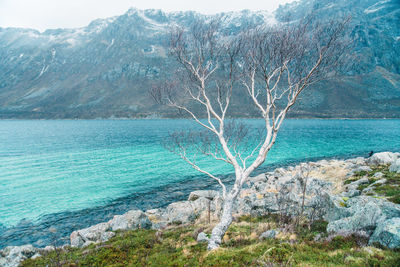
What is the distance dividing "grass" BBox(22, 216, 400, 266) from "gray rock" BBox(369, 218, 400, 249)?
530 mm

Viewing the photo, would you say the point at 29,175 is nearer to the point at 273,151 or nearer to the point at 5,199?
the point at 5,199

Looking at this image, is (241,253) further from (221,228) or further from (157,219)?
(157,219)

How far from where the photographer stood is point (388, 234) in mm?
7719

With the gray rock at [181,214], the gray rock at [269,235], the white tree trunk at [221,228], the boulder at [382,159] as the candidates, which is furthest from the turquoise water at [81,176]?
the boulder at [382,159]

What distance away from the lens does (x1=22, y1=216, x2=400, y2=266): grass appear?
7.01 m

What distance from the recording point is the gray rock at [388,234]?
7.41 m

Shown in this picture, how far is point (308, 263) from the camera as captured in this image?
22.8ft

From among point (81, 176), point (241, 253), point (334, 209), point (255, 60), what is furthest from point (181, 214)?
point (81, 176)

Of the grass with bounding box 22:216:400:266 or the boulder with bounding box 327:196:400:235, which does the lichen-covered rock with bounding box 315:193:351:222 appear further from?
the grass with bounding box 22:216:400:266

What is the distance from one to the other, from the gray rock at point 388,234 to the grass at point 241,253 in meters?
0.53

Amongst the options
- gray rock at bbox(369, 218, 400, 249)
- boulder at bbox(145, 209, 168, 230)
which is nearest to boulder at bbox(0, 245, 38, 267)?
boulder at bbox(145, 209, 168, 230)

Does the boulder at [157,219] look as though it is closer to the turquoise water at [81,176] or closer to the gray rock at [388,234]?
the turquoise water at [81,176]

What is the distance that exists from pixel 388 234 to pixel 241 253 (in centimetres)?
528

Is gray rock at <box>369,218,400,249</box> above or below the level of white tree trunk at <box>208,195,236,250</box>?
above
